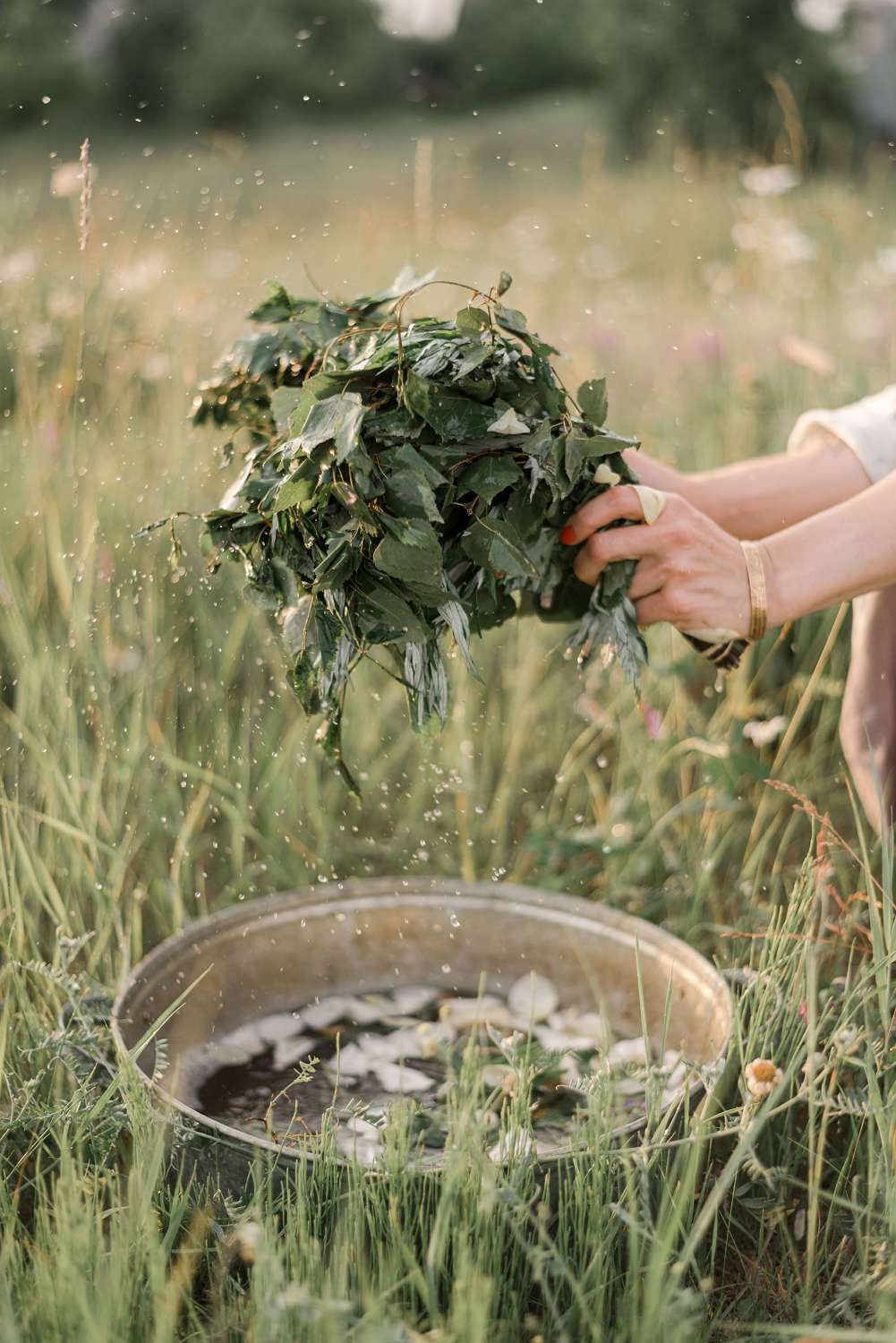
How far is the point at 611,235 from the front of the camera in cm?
632

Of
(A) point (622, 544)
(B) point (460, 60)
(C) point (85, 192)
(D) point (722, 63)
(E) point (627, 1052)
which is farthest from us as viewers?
(B) point (460, 60)

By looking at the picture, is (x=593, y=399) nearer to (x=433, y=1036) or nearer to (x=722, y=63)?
(x=433, y=1036)

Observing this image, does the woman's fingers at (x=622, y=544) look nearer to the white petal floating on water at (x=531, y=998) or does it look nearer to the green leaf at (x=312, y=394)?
the green leaf at (x=312, y=394)

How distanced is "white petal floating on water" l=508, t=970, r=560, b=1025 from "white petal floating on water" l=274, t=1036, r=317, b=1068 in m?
0.28

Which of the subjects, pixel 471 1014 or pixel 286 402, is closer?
pixel 286 402

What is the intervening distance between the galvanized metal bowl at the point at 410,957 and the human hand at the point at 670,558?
1.33 ft

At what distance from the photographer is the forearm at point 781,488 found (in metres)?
1.62

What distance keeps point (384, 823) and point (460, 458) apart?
941 mm

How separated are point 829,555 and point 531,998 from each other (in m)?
0.71

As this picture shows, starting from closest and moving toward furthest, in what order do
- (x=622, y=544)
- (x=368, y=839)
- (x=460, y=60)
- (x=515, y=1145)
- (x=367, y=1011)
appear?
(x=515, y=1145) → (x=622, y=544) → (x=367, y=1011) → (x=368, y=839) → (x=460, y=60)

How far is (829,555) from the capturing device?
4.32 ft

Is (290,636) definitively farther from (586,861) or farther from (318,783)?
(586,861)

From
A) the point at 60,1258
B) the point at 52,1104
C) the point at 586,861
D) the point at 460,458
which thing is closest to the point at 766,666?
the point at 586,861

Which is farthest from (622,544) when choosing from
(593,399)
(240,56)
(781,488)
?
(240,56)
